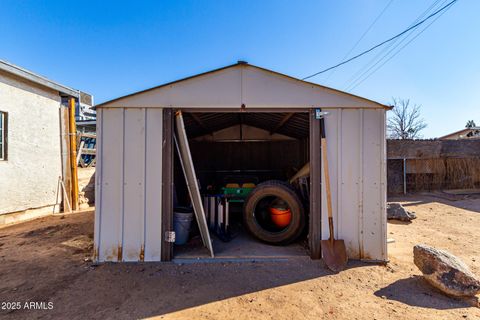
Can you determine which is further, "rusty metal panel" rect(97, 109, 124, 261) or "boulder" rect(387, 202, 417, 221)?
"boulder" rect(387, 202, 417, 221)

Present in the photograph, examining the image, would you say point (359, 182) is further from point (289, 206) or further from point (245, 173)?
point (245, 173)

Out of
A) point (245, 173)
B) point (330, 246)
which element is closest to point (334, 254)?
point (330, 246)

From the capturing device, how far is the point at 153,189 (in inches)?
131

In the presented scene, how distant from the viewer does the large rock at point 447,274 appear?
2.49 m

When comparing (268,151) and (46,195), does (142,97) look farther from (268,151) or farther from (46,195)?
(46,195)

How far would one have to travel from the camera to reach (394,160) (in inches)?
358

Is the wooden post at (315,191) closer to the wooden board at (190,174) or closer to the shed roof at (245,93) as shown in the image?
the shed roof at (245,93)

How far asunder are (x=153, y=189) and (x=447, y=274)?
358 cm

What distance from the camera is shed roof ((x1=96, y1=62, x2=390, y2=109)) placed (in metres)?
3.38

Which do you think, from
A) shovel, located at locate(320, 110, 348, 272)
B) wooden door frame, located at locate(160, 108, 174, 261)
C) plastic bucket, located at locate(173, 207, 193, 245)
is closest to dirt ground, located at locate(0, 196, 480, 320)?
shovel, located at locate(320, 110, 348, 272)

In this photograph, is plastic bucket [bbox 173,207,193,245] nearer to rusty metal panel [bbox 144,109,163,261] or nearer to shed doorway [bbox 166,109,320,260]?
shed doorway [bbox 166,109,320,260]

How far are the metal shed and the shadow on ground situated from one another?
54 cm

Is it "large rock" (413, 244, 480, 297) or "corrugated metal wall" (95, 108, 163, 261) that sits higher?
"corrugated metal wall" (95, 108, 163, 261)

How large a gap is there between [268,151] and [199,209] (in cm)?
420
